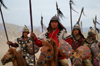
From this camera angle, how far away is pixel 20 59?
17.2ft

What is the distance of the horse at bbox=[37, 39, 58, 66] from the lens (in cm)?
340

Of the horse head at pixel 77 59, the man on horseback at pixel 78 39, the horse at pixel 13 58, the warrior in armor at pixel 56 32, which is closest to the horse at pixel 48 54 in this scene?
the horse head at pixel 77 59

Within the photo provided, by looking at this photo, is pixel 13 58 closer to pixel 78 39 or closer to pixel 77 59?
pixel 77 59

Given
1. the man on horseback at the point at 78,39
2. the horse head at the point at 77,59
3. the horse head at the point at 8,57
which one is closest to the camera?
the horse head at the point at 77,59

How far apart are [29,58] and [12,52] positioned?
969 millimetres

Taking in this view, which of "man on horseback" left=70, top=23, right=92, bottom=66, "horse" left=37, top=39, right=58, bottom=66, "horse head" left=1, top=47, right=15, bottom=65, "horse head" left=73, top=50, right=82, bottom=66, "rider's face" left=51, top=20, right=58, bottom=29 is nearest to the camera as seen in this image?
"horse" left=37, top=39, right=58, bottom=66

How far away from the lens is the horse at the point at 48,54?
340 cm

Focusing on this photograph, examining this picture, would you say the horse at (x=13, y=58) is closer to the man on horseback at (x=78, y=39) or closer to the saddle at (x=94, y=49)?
the man on horseback at (x=78, y=39)

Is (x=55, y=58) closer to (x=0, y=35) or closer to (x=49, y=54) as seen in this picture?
(x=49, y=54)

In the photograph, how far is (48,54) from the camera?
352 centimetres

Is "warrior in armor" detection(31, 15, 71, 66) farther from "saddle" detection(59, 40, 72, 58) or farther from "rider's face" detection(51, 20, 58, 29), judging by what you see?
"saddle" detection(59, 40, 72, 58)

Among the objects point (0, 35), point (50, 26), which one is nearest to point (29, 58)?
point (50, 26)

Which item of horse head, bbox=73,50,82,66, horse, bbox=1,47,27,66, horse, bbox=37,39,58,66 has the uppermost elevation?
horse, bbox=37,39,58,66

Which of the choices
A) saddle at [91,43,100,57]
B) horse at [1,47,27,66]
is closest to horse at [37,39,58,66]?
horse at [1,47,27,66]
